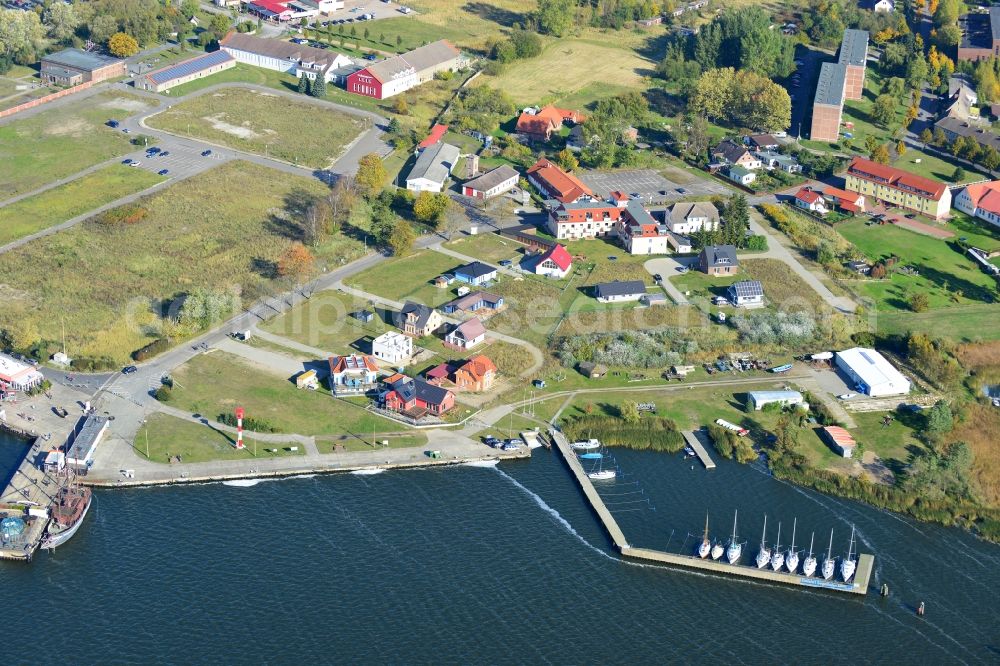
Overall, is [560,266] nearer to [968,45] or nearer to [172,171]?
[172,171]

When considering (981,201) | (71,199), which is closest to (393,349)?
(71,199)

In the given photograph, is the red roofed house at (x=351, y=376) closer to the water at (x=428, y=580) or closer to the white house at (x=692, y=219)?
the water at (x=428, y=580)

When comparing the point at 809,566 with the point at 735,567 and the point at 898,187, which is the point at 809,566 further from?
the point at 898,187

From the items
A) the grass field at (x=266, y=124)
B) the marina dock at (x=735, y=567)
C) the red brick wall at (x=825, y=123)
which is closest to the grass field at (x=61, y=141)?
the grass field at (x=266, y=124)

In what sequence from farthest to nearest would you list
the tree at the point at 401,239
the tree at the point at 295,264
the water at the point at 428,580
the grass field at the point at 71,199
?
the grass field at the point at 71,199 → the tree at the point at 401,239 → the tree at the point at 295,264 → the water at the point at 428,580

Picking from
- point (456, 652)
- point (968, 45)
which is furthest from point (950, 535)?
point (968, 45)

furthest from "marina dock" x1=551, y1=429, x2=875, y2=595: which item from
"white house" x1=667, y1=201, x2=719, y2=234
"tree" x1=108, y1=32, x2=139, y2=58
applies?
"tree" x1=108, y1=32, x2=139, y2=58
